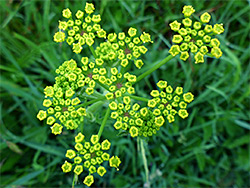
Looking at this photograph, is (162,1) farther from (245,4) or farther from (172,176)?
(172,176)

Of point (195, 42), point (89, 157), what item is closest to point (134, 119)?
point (89, 157)

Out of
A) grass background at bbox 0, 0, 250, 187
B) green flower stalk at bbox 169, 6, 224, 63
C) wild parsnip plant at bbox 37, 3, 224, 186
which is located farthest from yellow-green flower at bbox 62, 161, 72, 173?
grass background at bbox 0, 0, 250, 187

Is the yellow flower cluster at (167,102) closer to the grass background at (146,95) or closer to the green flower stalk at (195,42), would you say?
the green flower stalk at (195,42)

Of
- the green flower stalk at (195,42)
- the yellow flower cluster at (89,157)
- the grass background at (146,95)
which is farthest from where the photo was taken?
the grass background at (146,95)

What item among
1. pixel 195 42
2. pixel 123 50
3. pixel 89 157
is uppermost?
pixel 123 50

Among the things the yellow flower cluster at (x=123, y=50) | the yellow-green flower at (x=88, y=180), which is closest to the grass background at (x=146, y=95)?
the yellow flower cluster at (x=123, y=50)

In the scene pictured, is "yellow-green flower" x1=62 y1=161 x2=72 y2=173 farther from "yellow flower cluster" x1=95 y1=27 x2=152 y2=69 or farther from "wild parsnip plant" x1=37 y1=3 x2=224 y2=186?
"yellow flower cluster" x1=95 y1=27 x2=152 y2=69

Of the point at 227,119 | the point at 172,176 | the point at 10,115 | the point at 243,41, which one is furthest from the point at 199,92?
the point at 10,115

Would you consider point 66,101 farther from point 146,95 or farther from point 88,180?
point 146,95
